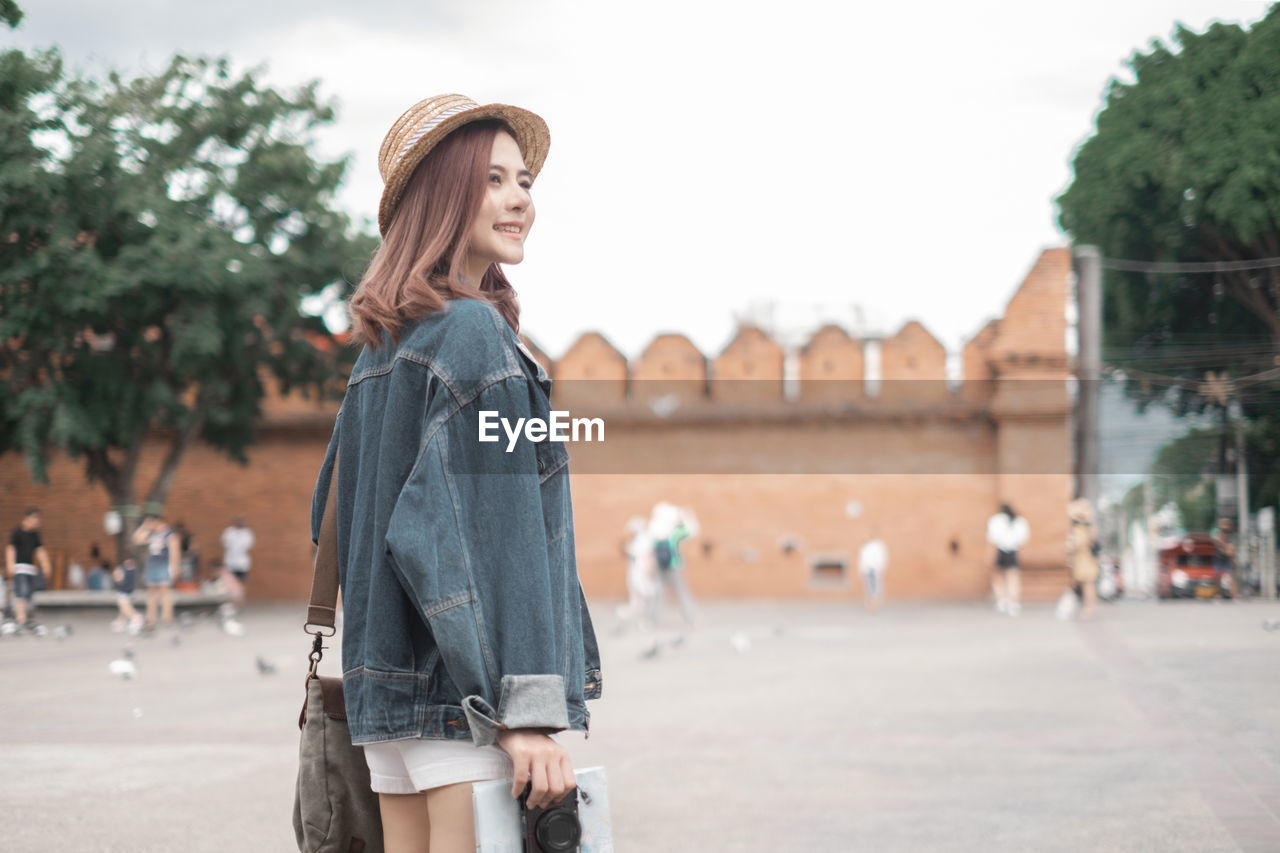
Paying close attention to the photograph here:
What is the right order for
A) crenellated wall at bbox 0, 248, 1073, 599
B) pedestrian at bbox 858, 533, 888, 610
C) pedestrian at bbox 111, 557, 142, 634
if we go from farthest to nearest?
crenellated wall at bbox 0, 248, 1073, 599 → pedestrian at bbox 858, 533, 888, 610 → pedestrian at bbox 111, 557, 142, 634

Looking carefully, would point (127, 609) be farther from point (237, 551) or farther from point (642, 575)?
point (642, 575)

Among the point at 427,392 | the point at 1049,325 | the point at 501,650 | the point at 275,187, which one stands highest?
the point at 275,187

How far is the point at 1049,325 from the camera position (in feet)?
72.1

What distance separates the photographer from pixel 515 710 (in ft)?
5.94

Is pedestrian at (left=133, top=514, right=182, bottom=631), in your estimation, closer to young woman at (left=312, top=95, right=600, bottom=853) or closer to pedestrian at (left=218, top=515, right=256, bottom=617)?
pedestrian at (left=218, top=515, right=256, bottom=617)

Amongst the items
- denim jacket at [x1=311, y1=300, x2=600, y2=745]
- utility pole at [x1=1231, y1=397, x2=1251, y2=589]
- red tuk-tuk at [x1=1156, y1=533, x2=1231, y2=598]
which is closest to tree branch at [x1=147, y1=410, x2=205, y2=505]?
utility pole at [x1=1231, y1=397, x2=1251, y2=589]

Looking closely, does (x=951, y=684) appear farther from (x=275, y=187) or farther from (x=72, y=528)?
(x=72, y=528)

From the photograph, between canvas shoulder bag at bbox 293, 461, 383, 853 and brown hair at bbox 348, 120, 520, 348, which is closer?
brown hair at bbox 348, 120, 520, 348

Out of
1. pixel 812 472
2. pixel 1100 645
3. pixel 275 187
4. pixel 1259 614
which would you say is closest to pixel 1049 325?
pixel 812 472

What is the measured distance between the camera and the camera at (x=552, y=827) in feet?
6.04

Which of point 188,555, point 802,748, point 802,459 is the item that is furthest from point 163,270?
point 802,748

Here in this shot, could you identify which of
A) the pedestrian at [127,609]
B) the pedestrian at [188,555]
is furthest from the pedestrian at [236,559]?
the pedestrian at [127,609]

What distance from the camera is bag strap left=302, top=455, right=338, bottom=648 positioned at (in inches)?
83.1

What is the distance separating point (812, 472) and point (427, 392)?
21.8 metres
